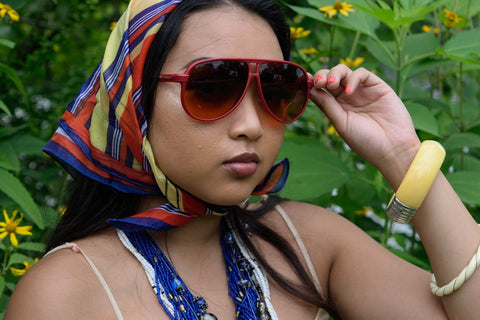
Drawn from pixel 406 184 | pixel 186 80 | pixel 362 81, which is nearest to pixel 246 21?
pixel 186 80

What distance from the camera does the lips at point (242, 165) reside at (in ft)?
5.04

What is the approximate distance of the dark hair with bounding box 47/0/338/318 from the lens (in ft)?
5.10

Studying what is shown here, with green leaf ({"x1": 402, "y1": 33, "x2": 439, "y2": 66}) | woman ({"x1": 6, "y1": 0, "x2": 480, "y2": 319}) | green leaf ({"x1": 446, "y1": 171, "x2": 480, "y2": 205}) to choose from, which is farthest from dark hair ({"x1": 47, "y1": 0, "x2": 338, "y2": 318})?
green leaf ({"x1": 402, "y1": 33, "x2": 439, "y2": 66})

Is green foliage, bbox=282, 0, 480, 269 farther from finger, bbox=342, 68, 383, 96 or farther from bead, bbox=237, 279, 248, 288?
bead, bbox=237, 279, 248, 288

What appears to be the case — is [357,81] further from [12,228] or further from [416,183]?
[12,228]

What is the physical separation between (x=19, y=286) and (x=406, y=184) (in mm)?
950

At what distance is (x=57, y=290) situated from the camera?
1.44 metres

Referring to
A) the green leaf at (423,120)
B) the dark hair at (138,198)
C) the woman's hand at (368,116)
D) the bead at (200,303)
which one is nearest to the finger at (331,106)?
the woman's hand at (368,116)

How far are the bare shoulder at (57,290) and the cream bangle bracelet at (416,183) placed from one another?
751 millimetres

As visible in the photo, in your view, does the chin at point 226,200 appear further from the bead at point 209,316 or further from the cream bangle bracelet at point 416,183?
the cream bangle bracelet at point 416,183

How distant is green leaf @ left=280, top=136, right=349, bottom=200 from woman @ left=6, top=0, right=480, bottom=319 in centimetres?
18

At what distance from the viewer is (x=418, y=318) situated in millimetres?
1772

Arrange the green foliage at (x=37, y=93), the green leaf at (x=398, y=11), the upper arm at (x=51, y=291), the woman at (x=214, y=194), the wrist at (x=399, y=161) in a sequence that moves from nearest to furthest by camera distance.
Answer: the upper arm at (x=51, y=291) → the woman at (x=214, y=194) → the wrist at (x=399, y=161) → the green leaf at (x=398, y=11) → the green foliage at (x=37, y=93)

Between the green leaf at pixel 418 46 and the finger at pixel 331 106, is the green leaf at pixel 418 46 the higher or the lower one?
the lower one
